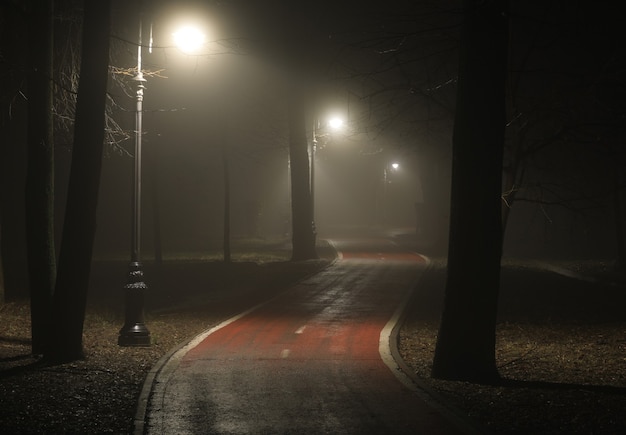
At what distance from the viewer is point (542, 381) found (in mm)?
12008

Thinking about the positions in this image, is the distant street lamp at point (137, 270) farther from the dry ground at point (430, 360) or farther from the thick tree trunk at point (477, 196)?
the thick tree trunk at point (477, 196)

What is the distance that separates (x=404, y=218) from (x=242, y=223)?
137 ft

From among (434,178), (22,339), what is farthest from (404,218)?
(22,339)

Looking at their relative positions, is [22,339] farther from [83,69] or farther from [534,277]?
[534,277]

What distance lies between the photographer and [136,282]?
53.2ft

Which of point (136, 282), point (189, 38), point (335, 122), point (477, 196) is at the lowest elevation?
point (136, 282)

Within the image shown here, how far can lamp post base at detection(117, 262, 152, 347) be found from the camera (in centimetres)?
1566

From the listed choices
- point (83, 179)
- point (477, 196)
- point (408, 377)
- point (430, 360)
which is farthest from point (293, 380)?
point (83, 179)

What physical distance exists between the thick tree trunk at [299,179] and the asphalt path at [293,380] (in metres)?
16.3

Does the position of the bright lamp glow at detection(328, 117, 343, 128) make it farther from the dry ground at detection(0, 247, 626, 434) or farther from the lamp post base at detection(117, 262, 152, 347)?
the lamp post base at detection(117, 262, 152, 347)

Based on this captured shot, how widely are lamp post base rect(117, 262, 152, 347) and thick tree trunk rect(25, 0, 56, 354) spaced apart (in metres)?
1.89

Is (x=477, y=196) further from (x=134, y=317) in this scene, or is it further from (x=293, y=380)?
(x=134, y=317)

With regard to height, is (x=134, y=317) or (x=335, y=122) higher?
(x=335, y=122)

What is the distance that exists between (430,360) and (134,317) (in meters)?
5.56
